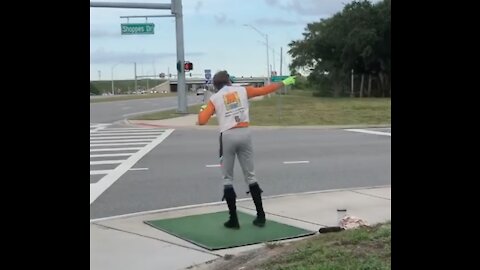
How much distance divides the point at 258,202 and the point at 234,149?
2.38 ft

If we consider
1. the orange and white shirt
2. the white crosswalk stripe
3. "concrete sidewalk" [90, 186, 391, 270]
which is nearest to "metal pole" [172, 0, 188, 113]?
the white crosswalk stripe

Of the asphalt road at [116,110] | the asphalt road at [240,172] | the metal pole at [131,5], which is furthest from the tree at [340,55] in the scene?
the asphalt road at [240,172]

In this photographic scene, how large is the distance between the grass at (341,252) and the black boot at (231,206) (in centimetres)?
109

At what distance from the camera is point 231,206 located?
6.23 meters

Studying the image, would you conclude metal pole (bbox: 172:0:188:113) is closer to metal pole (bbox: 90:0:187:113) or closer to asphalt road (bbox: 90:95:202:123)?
metal pole (bbox: 90:0:187:113)

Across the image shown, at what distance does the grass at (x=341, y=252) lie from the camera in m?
4.24

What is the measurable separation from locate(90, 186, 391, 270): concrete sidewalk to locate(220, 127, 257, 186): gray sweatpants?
780mm

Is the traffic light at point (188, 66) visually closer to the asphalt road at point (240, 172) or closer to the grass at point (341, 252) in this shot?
the asphalt road at point (240, 172)

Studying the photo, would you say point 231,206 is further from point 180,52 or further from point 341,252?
point 180,52

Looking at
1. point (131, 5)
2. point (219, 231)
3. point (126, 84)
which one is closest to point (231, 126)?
point (219, 231)

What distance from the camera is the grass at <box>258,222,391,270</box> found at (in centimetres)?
424
